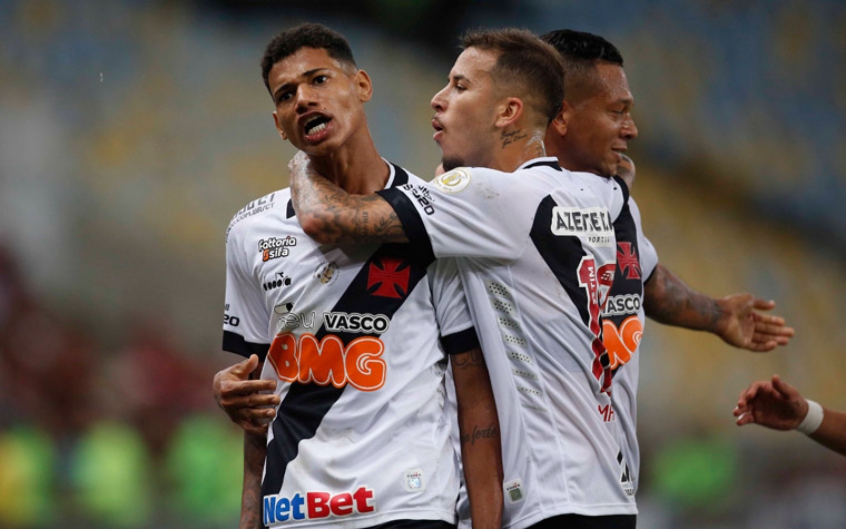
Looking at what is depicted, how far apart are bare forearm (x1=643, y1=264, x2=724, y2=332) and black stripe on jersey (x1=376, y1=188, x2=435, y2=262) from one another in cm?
179

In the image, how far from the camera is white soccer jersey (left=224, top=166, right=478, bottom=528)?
2.62 m

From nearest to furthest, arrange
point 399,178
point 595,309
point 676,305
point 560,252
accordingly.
A: 1. point 560,252
2. point 595,309
3. point 399,178
4. point 676,305

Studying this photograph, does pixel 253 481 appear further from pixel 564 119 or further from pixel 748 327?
pixel 748 327

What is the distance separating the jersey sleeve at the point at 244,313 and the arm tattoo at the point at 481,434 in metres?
0.75

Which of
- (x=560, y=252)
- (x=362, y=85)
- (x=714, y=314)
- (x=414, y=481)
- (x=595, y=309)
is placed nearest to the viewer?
(x=414, y=481)

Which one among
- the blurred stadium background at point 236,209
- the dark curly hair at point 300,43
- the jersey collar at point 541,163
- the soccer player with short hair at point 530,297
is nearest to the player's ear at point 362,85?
the dark curly hair at point 300,43

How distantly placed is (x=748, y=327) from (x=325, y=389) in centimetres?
244

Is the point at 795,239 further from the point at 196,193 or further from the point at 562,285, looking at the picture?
the point at 562,285

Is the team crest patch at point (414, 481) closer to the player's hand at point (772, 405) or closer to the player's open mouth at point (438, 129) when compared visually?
the player's open mouth at point (438, 129)

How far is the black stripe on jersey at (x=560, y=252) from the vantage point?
9.19 ft

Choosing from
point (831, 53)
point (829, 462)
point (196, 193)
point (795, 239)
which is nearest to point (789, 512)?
point (829, 462)

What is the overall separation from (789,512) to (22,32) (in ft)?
22.6

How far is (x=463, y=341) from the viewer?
2.76 meters

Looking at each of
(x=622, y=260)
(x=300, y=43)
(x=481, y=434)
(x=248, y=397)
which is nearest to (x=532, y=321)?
(x=481, y=434)
